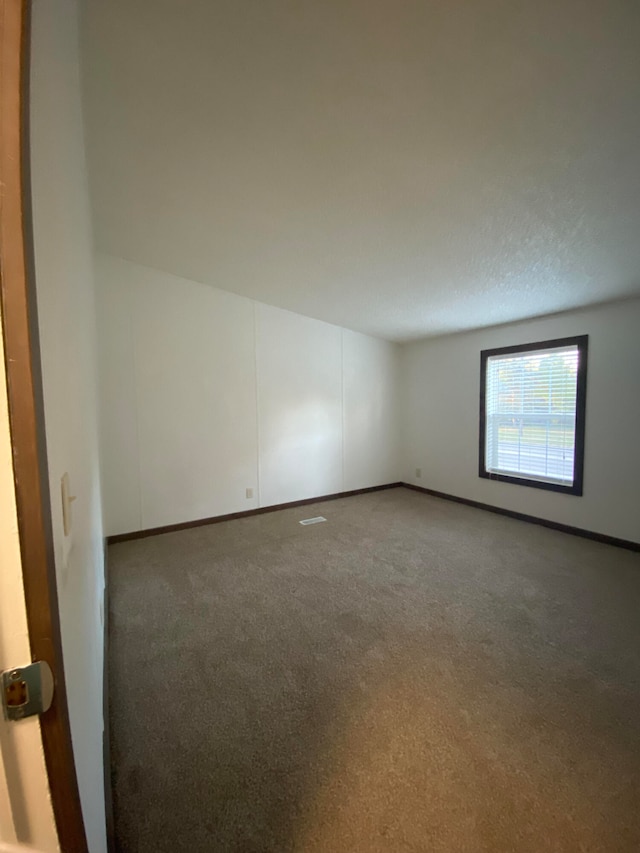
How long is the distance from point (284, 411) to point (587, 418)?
123 inches

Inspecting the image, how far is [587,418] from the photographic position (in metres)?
3.29

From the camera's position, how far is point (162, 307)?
347 cm

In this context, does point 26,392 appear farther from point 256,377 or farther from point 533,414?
point 533,414

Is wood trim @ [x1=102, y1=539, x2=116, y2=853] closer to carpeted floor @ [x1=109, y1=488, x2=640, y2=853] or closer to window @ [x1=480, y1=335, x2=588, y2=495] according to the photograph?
carpeted floor @ [x1=109, y1=488, x2=640, y2=853]

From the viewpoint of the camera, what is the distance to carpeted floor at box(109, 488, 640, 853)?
110 centimetres

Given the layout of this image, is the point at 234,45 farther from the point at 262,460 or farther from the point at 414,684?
the point at 262,460

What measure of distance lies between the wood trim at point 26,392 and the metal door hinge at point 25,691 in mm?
12

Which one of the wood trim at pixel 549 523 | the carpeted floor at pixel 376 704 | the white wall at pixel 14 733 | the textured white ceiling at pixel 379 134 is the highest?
the textured white ceiling at pixel 379 134

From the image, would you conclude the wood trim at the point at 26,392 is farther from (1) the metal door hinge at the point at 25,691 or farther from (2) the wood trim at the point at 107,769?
(2) the wood trim at the point at 107,769

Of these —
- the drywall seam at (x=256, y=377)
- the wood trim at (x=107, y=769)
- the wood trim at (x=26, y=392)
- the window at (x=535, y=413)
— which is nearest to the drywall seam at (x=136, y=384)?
the drywall seam at (x=256, y=377)

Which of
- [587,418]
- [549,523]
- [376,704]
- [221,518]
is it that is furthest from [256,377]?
[549,523]

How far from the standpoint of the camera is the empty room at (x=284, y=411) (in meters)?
1.08

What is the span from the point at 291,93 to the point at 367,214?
84cm

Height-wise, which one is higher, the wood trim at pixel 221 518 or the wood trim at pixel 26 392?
the wood trim at pixel 26 392
